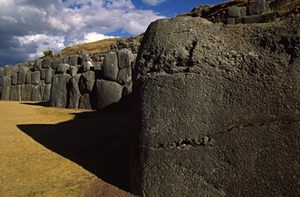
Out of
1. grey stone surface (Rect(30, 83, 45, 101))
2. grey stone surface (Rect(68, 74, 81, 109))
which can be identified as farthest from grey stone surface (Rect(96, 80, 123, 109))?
grey stone surface (Rect(30, 83, 45, 101))

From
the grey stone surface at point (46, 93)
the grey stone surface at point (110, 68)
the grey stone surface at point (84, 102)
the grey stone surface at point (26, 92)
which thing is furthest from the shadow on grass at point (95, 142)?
the grey stone surface at point (26, 92)

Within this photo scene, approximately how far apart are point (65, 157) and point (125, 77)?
659 cm

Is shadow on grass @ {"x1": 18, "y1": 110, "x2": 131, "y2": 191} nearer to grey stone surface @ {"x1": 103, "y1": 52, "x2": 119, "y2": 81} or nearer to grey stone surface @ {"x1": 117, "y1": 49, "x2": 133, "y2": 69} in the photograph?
grey stone surface @ {"x1": 103, "y1": 52, "x2": 119, "y2": 81}

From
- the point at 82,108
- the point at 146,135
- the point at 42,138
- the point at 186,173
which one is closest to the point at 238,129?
the point at 186,173

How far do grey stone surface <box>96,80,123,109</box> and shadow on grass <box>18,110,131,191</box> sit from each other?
1.28 metres

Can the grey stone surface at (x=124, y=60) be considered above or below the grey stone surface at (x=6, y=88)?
above

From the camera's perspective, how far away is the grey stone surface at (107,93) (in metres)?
12.4

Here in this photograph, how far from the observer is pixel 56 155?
657 centimetres

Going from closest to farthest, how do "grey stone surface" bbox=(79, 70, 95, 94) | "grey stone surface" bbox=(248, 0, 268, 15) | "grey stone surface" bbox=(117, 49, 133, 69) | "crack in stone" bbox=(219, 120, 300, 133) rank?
"crack in stone" bbox=(219, 120, 300, 133) → "grey stone surface" bbox=(117, 49, 133, 69) → "grey stone surface" bbox=(79, 70, 95, 94) → "grey stone surface" bbox=(248, 0, 268, 15)

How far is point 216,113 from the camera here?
401cm

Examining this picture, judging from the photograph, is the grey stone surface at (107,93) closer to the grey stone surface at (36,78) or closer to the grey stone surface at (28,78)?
the grey stone surface at (36,78)

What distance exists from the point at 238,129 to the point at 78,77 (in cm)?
1120

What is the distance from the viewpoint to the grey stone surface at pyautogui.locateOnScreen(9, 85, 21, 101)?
67.9 ft

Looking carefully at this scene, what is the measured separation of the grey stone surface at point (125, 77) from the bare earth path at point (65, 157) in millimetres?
2334
